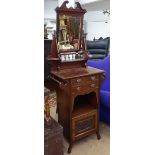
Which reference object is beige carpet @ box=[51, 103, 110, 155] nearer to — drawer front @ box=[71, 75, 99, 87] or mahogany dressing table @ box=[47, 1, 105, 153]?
mahogany dressing table @ box=[47, 1, 105, 153]

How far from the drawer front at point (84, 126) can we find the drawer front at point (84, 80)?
387mm

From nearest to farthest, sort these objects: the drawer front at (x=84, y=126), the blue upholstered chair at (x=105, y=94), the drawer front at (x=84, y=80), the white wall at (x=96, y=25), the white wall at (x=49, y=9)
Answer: the drawer front at (x=84, y=80) → the drawer front at (x=84, y=126) → the blue upholstered chair at (x=105, y=94) → the white wall at (x=49, y=9) → the white wall at (x=96, y=25)

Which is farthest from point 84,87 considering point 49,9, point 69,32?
point 49,9

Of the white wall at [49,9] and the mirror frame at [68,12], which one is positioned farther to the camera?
the white wall at [49,9]

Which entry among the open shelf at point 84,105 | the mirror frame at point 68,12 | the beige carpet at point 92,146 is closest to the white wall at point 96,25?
the mirror frame at point 68,12

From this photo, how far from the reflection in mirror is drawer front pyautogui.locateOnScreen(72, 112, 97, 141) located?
0.81 metres

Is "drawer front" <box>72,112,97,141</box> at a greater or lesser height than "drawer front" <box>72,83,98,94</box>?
lesser

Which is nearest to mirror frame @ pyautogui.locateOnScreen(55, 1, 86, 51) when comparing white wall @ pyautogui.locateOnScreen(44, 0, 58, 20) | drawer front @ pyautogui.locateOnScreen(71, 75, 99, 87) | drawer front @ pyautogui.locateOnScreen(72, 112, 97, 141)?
drawer front @ pyautogui.locateOnScreen(71, 75, 99, 87)

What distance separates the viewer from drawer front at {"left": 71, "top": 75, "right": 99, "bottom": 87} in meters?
2.02

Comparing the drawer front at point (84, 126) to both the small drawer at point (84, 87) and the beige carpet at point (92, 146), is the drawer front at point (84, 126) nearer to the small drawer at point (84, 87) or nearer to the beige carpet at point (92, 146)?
the beige carpet at point (92, 146)

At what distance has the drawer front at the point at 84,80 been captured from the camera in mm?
2021
